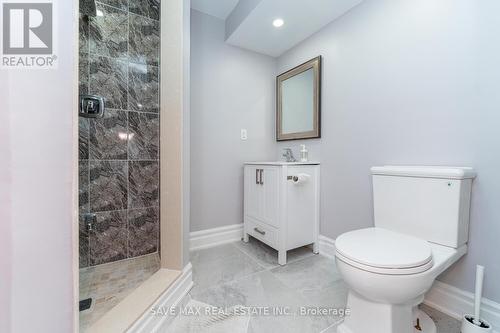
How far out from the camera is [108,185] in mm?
1485

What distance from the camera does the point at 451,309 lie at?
1.09 m

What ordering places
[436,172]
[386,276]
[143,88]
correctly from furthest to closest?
[143,88] < [436,172] < [386,276]

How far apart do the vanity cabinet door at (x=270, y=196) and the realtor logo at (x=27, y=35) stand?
52.3 inches

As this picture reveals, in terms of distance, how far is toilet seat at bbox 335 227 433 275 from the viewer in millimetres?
764

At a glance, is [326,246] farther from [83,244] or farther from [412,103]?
[83,244]

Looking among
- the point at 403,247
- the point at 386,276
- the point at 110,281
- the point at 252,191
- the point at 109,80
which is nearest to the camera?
the point at 386,276

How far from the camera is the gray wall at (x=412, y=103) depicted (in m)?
1.00

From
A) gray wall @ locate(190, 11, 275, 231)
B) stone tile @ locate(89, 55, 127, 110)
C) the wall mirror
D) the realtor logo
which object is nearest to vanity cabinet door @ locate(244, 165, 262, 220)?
gray wall @ locate(190, 11, 275, 231)

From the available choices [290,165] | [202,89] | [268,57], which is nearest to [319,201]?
[290,165]

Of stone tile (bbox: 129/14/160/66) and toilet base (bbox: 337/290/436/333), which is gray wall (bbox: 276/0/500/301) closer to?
toilet base (bbox: 337/290/436/333)

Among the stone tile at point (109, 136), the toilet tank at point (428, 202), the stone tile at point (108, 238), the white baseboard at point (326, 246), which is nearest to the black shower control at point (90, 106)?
the stone tile at point (109, 136)

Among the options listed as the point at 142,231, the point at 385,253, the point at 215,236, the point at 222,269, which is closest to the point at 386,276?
the point at 385,253

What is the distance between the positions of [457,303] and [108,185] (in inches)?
87.0

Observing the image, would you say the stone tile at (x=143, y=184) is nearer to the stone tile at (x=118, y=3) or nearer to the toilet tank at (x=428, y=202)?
the stone tile at (x=118, y=3)
